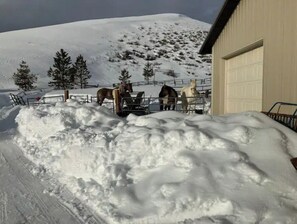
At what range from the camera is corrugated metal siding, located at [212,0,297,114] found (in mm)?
7672

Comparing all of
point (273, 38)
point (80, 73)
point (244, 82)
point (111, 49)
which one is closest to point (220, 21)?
point (244, 82)

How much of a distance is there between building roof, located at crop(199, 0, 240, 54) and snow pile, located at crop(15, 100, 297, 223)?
571 centimetres

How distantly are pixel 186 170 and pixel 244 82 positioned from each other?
6782 mm

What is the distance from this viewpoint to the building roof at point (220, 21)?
11539mm

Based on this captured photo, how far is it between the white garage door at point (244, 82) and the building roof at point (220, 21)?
1.26 m

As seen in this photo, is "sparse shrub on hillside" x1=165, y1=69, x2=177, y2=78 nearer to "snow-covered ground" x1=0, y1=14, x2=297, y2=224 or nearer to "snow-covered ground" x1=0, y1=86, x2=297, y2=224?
"snow-covered ground" x1=0, y1=14, x2=297, y2=224

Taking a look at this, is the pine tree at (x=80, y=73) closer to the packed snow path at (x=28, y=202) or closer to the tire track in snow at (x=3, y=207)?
the packed snow path at (x=28, y=202)

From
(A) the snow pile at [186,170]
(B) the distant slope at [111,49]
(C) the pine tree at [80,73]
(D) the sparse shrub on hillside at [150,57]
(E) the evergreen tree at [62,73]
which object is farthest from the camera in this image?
(D) the sparse shrub on hillside at [150,57]

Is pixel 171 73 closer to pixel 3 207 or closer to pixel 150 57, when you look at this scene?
pixel 150 57

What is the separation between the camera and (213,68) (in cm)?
1395

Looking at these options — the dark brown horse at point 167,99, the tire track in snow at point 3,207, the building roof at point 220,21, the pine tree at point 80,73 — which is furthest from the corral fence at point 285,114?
the pine tree at point 80,73

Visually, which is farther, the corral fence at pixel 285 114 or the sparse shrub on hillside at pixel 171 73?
the sparse shrub on hillside at pixel 171 73

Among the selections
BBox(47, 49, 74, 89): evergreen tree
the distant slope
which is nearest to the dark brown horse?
BBox(47, 49, 74, 89): evergreen tree

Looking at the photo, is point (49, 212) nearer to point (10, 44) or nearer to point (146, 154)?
point (146, 154)
